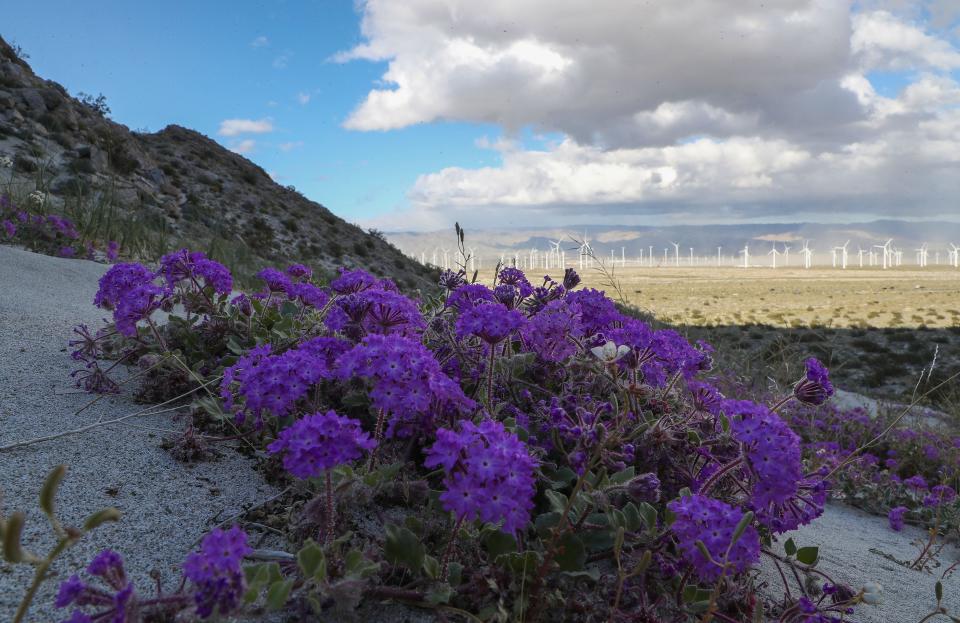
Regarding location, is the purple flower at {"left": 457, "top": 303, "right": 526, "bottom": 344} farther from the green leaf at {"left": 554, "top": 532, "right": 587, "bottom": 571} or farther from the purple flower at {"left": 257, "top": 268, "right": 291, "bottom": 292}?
the purple flower at {"left": 257, "top": 268, "right": 291, "bottom": 292}

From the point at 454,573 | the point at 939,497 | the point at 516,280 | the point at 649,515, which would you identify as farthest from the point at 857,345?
the point at 454,573

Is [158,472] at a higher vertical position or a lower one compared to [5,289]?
lower

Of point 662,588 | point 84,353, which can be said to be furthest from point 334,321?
point 84,353

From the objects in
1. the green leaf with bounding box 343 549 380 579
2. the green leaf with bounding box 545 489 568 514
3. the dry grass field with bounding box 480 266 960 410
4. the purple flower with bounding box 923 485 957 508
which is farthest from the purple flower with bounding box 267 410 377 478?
the purple flower with bounding box 923 485 957 508

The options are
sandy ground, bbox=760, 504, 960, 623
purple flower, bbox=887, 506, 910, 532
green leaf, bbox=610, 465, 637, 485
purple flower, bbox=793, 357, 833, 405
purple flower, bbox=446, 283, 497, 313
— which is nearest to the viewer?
green leaf, bbox=610, 465, 637, 485

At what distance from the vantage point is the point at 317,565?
1.45 m

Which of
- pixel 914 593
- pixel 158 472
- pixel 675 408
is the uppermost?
pixel 675 408

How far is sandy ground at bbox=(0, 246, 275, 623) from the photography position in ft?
5.52

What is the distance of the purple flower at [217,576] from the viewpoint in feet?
4.01

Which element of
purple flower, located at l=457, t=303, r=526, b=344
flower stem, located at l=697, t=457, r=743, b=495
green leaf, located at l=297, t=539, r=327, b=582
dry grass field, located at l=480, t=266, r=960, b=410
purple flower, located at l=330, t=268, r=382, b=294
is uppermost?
purple flower, located at l=330, t=268, r=382, b=294

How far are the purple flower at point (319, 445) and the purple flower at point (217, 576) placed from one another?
0.73 feet

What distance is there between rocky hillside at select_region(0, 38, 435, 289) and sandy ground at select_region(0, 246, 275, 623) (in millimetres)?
5209

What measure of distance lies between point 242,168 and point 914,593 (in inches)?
1224

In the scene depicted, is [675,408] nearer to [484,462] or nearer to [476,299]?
[476,299]
